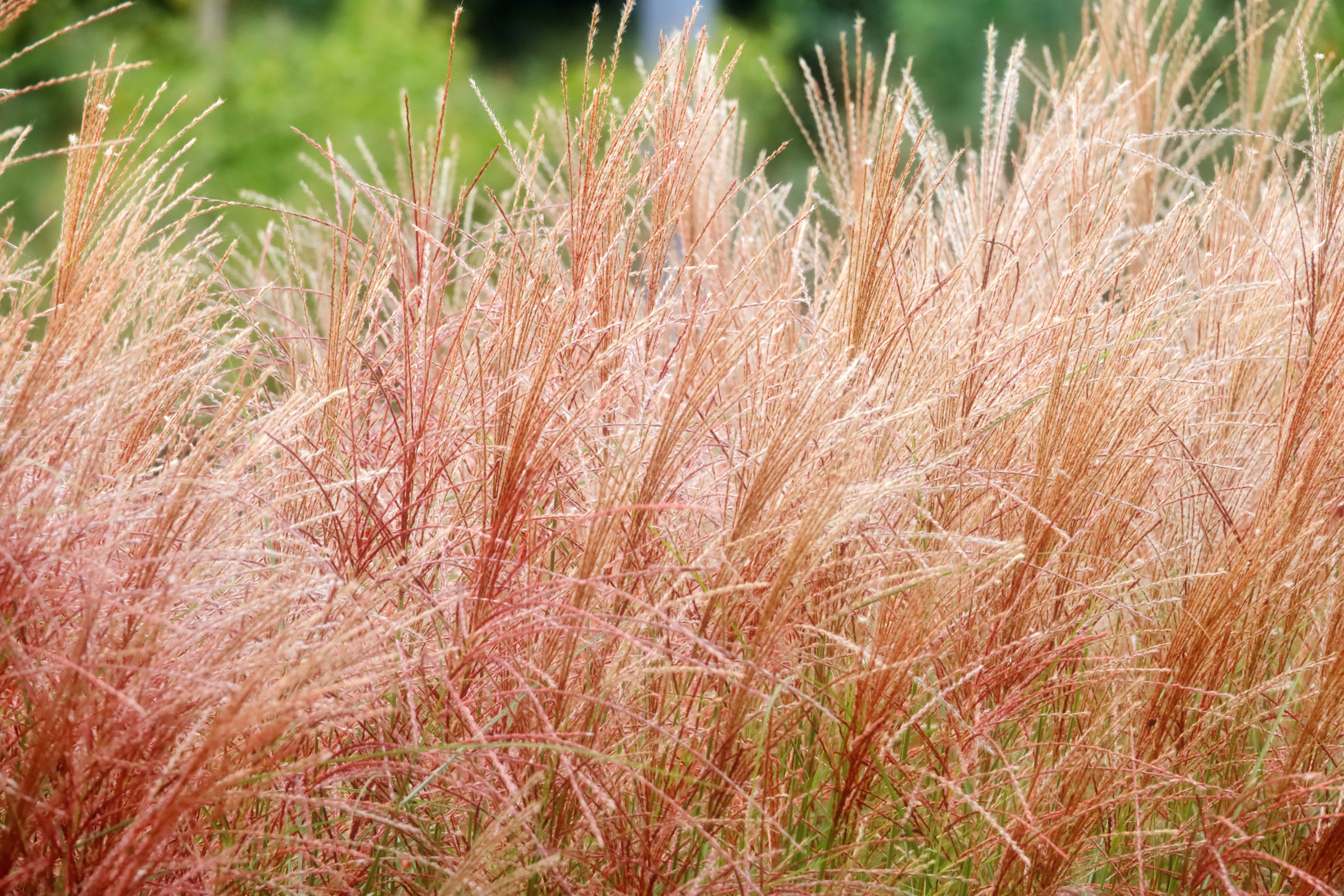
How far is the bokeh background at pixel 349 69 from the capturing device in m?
9.71

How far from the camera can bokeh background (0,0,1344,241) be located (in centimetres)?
971

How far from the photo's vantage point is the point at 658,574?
1.26m

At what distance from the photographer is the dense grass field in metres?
1.10

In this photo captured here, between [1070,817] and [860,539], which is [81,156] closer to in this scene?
[860,539]

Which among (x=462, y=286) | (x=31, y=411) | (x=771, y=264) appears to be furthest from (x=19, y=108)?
(x=31, y=411)

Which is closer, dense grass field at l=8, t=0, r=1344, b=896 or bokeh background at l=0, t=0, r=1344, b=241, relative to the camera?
dense grass field at l=8, t=0, r=1344, b=896

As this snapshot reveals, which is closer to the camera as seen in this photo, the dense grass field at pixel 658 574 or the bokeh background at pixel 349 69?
the dense grass field at pixel 658 574

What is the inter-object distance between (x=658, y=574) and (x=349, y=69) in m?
11.0

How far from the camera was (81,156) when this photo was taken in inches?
49.6

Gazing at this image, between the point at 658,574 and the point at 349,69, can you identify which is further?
the point at 349,69

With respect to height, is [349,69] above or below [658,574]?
below

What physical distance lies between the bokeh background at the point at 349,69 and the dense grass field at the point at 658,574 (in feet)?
21.7

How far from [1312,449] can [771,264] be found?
1.14 m

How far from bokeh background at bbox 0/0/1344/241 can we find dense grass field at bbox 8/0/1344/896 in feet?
21.7
